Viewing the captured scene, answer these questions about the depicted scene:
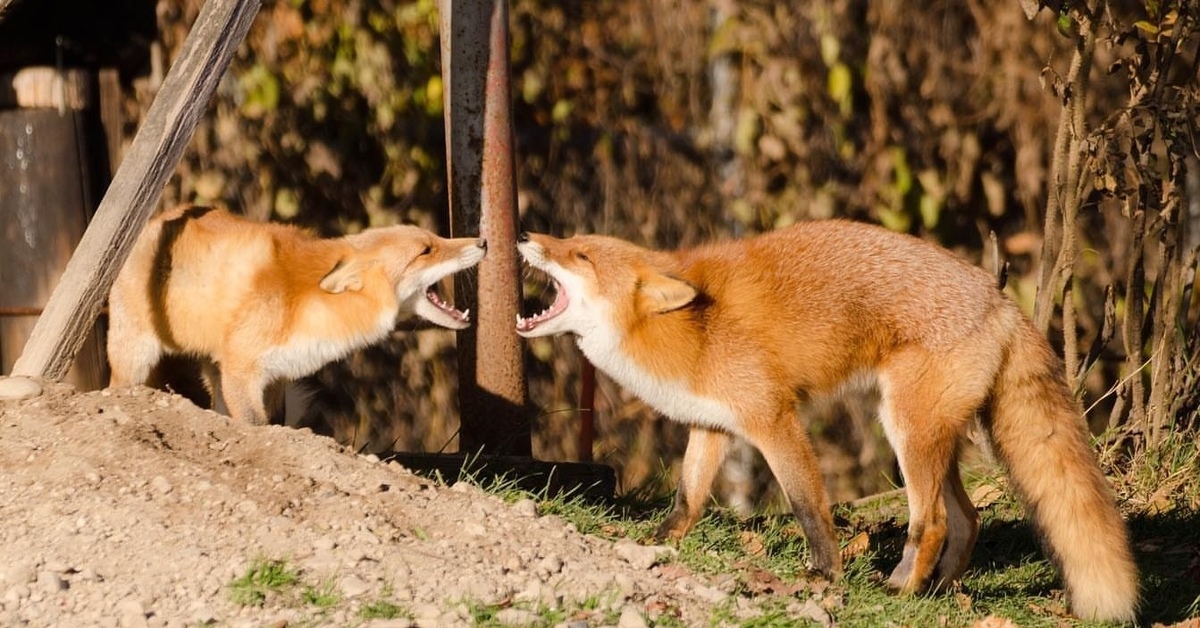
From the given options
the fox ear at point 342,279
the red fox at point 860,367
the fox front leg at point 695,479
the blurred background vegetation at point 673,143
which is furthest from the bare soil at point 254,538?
the blurred background vegetation at point 673,143

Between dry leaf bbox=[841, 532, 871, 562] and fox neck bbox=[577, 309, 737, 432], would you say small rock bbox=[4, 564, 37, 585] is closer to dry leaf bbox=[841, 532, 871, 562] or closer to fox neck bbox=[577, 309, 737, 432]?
fox neck bbox=[577, 309, 737, 432]

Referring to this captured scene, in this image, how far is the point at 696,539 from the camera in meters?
5.57

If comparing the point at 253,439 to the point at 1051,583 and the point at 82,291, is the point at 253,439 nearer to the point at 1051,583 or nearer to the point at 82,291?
the point at 82,291

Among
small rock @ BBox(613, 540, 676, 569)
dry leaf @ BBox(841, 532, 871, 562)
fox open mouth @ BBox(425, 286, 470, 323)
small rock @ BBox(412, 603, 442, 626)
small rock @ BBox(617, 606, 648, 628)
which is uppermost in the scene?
fox open mouth @ BBox(425, 286, 470, 323)

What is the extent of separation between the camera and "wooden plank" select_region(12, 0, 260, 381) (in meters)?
5.42

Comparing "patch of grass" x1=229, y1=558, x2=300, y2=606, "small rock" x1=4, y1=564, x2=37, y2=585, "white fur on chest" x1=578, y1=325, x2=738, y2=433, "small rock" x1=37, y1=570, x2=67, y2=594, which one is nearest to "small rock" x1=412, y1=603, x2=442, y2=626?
"patch of grass" x1=229, y1=558, x2=300, y2=606

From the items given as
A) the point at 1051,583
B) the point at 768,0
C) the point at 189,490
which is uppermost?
the point at 768,0

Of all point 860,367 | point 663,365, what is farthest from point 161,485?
point 860,367

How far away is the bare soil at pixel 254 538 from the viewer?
4.34 metres

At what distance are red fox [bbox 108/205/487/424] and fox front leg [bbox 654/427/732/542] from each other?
119 cm

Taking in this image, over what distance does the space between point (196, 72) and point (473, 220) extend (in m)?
1.41

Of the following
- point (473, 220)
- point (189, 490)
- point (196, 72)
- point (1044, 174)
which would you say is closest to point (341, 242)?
point (473, 220)

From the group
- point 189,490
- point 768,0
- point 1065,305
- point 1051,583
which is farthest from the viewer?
point 768,0

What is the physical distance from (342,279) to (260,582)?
2.05m
